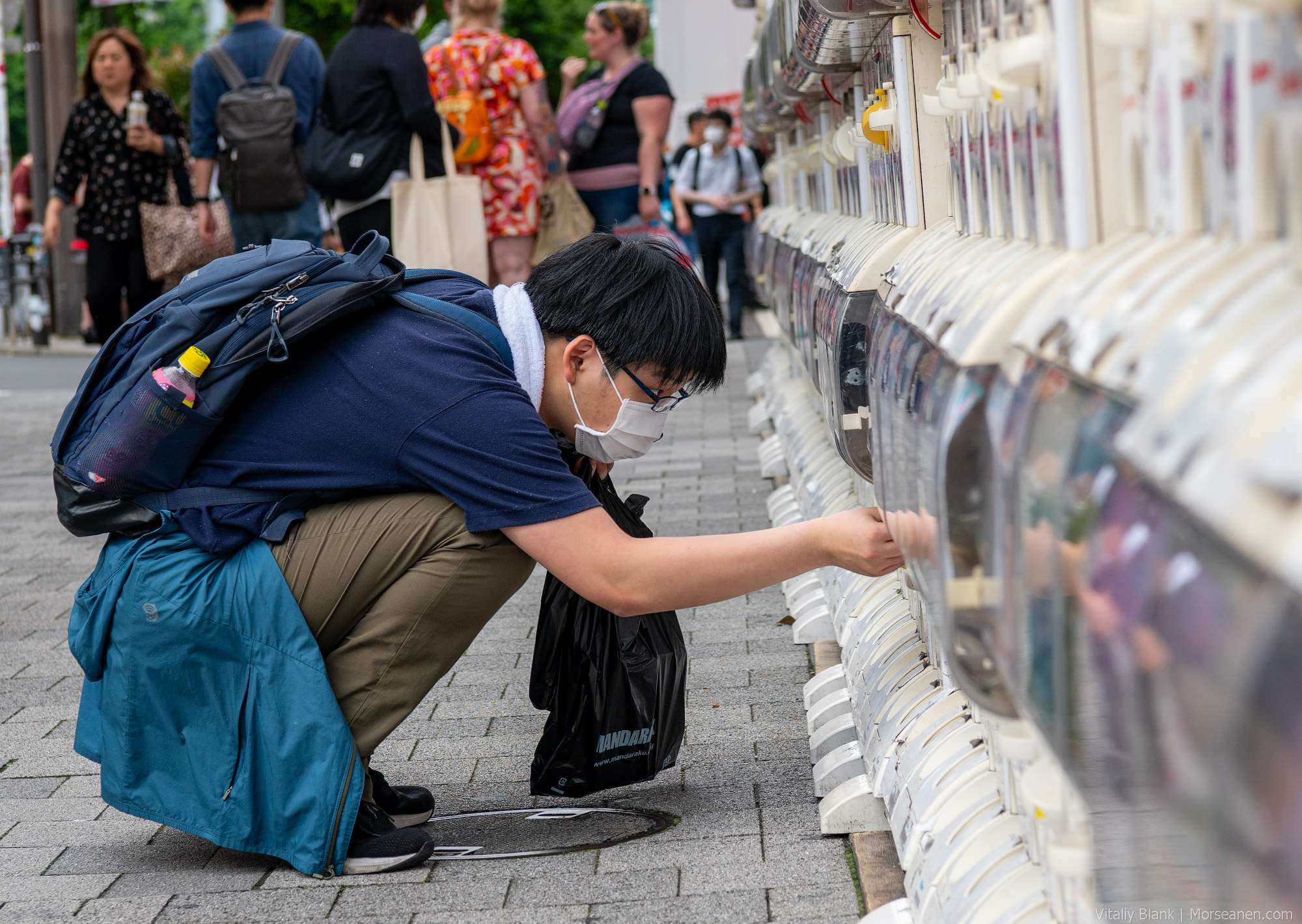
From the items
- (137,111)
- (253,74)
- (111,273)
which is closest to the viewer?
(253,74)

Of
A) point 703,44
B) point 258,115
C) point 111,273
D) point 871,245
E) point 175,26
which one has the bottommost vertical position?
point 871,245

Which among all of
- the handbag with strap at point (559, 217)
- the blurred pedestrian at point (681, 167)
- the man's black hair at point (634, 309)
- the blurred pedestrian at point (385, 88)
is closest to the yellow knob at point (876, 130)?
the man's black hair at point (634, 309)

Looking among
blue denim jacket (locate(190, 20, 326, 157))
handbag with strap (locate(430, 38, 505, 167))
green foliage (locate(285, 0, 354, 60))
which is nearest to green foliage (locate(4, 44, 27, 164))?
green foliage (locate(285, 0, 354, 60))

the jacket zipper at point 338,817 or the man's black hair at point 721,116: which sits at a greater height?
the man's black hair at point 721,116

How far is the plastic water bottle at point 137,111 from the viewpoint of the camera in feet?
22.6

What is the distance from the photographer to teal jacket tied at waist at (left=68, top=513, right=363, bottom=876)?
2.26 m

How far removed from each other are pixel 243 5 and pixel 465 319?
3906 mm

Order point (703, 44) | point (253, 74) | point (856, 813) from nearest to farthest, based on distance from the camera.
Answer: point (856, 813) → point (253, 74) → point (703, 44)

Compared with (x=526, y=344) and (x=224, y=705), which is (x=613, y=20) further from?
(x=224, y=705)

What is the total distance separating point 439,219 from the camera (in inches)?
221

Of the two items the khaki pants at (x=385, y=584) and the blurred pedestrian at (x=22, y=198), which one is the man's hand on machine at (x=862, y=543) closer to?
the khaki pants at (x=385, y=584)

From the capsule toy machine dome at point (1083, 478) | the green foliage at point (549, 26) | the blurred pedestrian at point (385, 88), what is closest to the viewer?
the capsule toy machine dome at point (1083, 478)

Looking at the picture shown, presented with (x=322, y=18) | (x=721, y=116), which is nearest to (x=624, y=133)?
(x=721, y=116)

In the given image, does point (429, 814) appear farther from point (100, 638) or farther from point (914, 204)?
point (914, 204)
